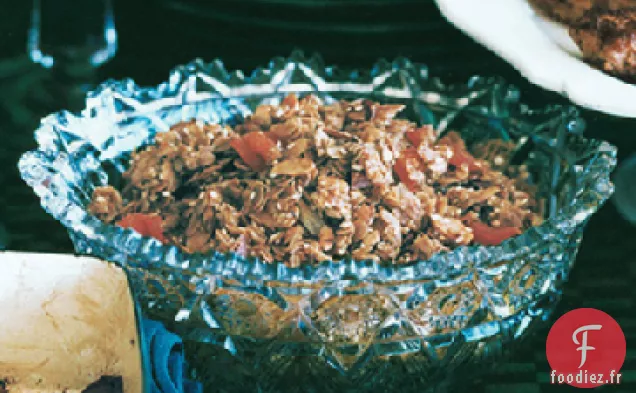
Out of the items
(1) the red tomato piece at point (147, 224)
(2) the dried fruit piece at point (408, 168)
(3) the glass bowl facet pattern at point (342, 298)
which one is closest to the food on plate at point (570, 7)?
(3) the glass bowl facet pattern at point (342, 298)

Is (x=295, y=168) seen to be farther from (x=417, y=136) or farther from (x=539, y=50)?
(x=539, y=50)

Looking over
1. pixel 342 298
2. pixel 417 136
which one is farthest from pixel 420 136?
pixel 342 298

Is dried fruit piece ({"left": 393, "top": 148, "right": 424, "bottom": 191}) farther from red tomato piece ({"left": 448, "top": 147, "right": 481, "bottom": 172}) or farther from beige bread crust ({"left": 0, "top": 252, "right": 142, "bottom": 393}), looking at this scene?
beige bread crust ({"left": 0, "top": 252, "right": 142, "bottom": 393})

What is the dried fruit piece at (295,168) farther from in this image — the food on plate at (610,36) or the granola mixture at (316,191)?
the food on plate at (610,36)

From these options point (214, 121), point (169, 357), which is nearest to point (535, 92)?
point (214, 121)

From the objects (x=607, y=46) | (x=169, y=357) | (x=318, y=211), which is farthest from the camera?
(x=607, y=46)

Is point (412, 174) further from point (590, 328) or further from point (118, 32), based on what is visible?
point (118, 32)

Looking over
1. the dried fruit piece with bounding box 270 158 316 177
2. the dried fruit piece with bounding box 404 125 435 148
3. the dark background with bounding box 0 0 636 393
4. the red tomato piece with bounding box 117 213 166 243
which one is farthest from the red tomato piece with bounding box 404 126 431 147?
the dark background with bounding box 0 0 636 393
